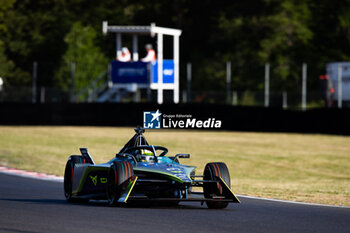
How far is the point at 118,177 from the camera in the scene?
9.46 metres

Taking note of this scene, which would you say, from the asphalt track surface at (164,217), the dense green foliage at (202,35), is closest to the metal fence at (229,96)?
the dense green foliage at (202,35)

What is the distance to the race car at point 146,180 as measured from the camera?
9477 mm

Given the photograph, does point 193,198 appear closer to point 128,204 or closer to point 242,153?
point 128,204

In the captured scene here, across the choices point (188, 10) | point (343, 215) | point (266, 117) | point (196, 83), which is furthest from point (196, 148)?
point (188, 10)

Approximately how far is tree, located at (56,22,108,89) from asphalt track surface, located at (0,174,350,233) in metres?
34.7

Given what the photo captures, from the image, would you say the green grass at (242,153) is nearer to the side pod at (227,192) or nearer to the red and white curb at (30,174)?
the red and white curb at (30,174)

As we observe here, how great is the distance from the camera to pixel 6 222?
26.8ft

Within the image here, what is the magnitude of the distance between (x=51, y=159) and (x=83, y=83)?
22169 mm

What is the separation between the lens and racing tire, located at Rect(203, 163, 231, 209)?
9875 mm

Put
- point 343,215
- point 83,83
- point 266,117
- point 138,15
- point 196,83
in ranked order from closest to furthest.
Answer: point 343,215 → point 266,117 → point 83,83 → point 196,83 → point 138,15

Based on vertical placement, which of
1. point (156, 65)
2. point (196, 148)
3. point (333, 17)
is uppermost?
point (333, 17)

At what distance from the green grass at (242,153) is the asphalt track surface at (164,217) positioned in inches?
83.6

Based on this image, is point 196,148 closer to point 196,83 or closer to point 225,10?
point 196,83

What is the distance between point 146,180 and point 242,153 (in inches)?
610
